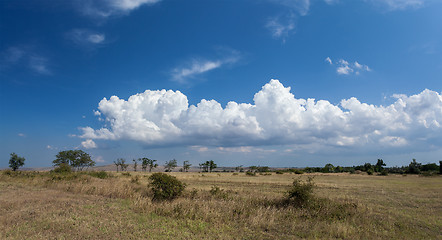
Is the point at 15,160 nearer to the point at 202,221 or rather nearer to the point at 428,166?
the point at 202,221

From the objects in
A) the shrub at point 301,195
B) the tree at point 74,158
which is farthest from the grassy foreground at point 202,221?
the tree at point 74,158

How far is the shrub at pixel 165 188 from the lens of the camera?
58.6 ft

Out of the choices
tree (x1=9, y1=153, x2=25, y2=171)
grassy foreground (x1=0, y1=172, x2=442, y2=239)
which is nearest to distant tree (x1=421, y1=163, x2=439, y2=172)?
grassy foreground (x1=0, y1=172, x2=442, y2=239)

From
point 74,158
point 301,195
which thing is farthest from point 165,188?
point 74,158

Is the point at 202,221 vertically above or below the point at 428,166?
above

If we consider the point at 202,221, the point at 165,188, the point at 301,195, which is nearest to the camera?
the point at 202,221

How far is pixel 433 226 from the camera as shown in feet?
45.7

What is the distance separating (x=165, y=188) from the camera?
18250 millimetres

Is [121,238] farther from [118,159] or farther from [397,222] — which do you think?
[118,159]

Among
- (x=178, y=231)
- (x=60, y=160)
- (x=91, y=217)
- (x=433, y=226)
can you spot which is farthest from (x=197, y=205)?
(x=60, y=160)

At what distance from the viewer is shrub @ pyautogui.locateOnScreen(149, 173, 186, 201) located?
1786 centimetres

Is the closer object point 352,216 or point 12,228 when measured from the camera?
point 12,228

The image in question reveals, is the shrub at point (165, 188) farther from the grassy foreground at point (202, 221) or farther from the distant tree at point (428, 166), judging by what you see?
the distant tree at point (428, 166)

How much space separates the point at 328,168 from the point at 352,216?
420ft
